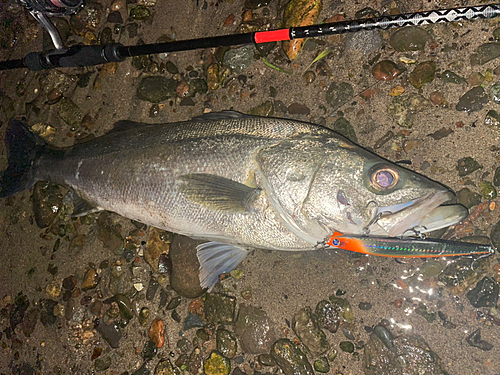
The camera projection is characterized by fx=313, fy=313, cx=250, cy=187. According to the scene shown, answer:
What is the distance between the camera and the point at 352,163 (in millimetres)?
2104

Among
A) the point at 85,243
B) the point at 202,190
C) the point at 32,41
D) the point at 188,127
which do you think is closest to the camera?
the point at 202,190

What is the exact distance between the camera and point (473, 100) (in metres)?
2.44

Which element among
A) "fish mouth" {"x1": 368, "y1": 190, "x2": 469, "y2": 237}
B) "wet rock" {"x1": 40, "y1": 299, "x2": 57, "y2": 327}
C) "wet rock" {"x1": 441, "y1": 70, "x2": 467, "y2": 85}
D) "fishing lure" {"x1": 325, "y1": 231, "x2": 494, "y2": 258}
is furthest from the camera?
"wet rock" {"x1": 40, "y1": 299, "x2": 57, "y2": 327}

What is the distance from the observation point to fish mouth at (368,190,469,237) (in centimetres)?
197

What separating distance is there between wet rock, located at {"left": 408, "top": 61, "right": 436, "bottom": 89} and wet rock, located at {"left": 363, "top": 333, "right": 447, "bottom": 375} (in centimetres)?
203

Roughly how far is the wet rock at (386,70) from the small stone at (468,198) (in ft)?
3.55

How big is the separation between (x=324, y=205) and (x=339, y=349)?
4.29 ft

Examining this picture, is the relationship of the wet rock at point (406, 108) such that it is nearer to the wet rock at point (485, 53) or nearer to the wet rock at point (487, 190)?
the wet rock at point (485, 53)

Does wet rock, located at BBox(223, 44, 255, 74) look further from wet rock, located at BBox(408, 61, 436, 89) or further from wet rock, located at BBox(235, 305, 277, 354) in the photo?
wet rock, located at BBox(235, 305, 277, 354)

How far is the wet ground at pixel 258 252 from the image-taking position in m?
2.43

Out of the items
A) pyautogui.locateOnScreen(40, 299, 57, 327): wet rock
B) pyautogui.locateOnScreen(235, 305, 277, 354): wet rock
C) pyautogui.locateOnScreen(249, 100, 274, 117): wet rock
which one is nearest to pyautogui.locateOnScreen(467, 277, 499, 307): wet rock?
pyautogui.locateOnScreen(235, 305, 277, 354): wet rock

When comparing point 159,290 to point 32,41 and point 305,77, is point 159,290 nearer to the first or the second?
point 305,77

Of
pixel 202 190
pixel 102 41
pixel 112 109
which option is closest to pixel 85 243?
pixel 112 109

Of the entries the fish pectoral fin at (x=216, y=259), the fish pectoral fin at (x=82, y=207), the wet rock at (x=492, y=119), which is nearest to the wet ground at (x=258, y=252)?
the wet rock at (x=492, y=119)
